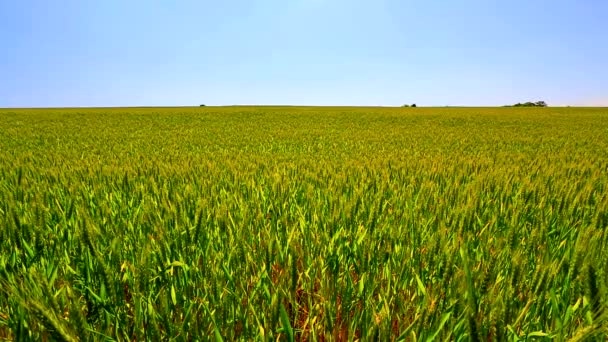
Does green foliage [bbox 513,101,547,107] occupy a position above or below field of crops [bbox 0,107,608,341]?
Answer: above

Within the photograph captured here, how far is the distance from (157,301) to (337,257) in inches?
26.1

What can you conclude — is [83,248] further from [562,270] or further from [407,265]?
[562,270]

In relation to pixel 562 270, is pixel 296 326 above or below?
below

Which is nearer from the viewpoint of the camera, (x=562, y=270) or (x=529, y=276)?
(x=562, y=270)

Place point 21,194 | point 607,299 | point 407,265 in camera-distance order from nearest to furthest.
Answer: point 607,299
point 407,265
point 21,194

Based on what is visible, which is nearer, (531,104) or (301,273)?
(301,273)

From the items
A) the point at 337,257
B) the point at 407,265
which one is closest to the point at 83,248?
the point at 337,257

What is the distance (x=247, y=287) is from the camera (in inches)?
47.9

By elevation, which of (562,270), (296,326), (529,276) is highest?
(562,270)

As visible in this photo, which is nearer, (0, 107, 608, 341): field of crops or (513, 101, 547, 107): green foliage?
(0, 107, 608, 341): field of crops

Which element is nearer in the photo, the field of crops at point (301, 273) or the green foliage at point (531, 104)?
the field of crops at point (301, 273)

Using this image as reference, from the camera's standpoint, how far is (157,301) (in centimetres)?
118

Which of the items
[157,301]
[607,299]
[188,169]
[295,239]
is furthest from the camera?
[188,169]

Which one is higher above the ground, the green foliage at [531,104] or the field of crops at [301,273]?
the green foliage at [531,104]
